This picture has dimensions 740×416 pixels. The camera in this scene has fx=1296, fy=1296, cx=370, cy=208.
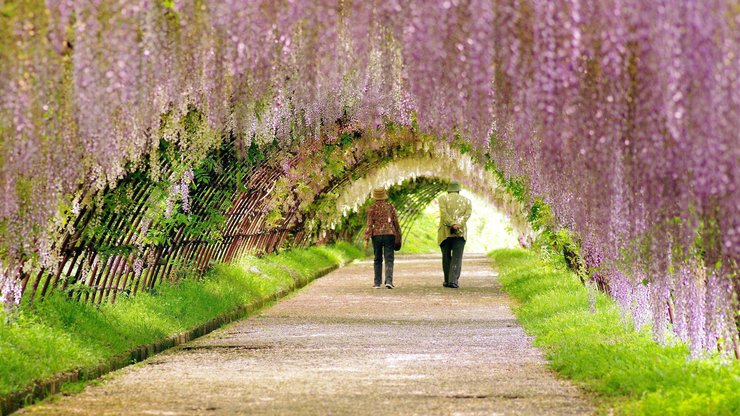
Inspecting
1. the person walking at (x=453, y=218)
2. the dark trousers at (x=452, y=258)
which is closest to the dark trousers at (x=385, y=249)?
the dark trousers at (x=452, y=258)

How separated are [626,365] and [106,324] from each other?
4.55 m

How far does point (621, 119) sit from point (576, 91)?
255 millimetres

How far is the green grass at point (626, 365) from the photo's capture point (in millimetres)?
6984

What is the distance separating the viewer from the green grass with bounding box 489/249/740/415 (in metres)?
6.98

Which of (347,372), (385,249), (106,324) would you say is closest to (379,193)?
(385,249)

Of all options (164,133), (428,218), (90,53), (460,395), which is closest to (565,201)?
(460,395)

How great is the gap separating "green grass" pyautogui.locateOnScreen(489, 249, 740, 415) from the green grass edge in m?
3.38

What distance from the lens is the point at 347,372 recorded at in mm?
9312

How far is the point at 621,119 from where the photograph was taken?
549 cm

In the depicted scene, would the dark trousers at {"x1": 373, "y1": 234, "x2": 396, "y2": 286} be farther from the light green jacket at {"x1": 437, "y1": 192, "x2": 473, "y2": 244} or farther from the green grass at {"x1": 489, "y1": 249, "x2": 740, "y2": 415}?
the green grass at {"x1": 489, "y1": 249, "x2": 740, "y2": 415}

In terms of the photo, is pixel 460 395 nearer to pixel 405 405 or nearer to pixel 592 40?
pixel 405 405

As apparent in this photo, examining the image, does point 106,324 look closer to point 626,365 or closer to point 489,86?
point 626,365

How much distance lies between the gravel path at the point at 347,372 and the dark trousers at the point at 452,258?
516 centimetres

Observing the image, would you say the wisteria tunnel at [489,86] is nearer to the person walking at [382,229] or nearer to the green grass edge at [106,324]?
the green grass edge at [106,324]
